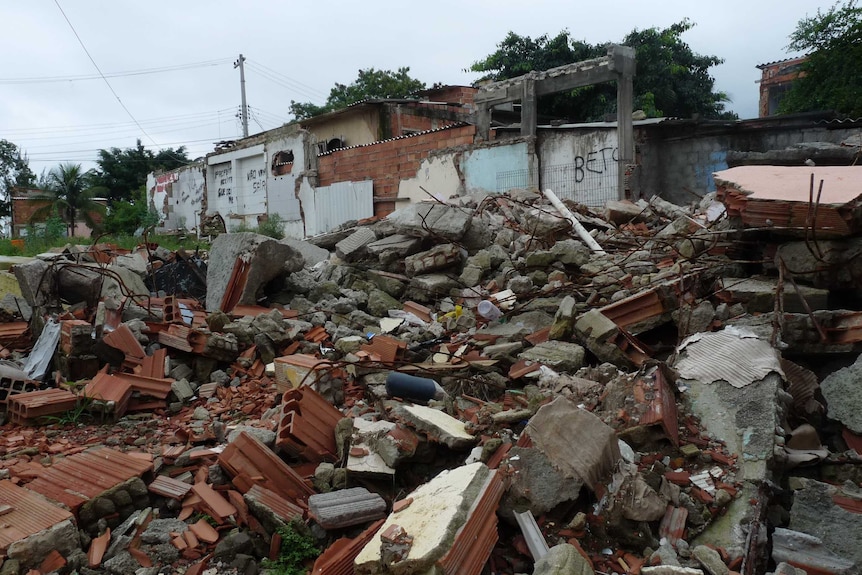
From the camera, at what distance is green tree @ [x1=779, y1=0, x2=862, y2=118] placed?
16766mm

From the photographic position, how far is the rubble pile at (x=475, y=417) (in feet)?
8.57

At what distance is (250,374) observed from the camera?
518 centimetres

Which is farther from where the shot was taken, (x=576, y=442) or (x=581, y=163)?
(x=581, y=163)

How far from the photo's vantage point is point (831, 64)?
17547 millimetres

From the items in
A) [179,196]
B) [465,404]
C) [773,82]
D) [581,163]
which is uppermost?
[773,82]

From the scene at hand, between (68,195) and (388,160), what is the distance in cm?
1964

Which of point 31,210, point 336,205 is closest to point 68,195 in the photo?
point 31,210

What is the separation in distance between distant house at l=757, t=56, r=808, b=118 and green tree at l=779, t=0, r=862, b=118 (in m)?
9.25

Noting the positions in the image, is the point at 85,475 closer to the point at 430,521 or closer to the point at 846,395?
the point at 430,521

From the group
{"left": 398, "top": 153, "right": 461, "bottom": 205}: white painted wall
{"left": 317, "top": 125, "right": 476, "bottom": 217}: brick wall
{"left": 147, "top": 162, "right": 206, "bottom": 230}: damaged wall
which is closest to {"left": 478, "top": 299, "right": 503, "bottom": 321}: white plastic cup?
{"left": 398, "top": 153, "right": 461, "bottom": 205}: white painted wall

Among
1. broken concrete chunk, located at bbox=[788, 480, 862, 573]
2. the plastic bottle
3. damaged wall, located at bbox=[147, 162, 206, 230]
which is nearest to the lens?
broken concrete chunk, located at bbox=[788, 480, 862, 573]

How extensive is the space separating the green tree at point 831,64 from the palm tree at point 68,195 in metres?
28.5

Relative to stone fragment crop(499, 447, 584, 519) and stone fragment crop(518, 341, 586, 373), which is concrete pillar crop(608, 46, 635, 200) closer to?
stone fragment crop(518, 341, 586, 373)

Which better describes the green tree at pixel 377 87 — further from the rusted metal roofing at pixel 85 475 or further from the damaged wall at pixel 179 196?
the rusted metal roofing at pixel 85 475
